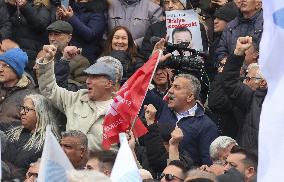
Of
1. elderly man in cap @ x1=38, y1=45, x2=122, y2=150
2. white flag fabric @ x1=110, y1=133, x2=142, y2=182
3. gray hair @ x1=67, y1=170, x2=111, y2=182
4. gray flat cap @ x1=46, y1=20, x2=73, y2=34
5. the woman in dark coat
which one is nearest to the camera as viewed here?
gray hair @ x1=67, y1=170, x2=111, y2=182

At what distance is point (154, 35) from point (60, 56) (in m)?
1.26

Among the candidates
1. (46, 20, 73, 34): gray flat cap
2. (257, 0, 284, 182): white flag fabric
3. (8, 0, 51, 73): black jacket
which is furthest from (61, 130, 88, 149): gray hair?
(8, 0, 51, 73): black jacket

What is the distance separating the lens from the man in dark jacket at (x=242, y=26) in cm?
1195

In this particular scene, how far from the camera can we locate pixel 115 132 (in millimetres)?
9094

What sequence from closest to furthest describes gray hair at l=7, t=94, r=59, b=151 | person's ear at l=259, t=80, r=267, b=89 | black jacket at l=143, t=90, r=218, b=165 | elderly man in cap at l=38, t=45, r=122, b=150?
elderly man in cap at l=38, t=45, r=122, b=150
gray hair at l=7, t=94, r=59, b=151
black jacket at l=143, t=90, r=218, b=165
person's ear at l=259, t=80, r=267, b=89

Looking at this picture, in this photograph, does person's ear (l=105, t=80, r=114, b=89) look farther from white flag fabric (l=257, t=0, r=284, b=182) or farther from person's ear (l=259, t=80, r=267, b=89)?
white flag fabric (l=257, t=0, r=284, b=182)

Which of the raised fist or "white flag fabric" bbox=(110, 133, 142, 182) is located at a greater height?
"white flag fabric" bbox=(110, 133, 142, 182)

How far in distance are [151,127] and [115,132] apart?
0.63 m

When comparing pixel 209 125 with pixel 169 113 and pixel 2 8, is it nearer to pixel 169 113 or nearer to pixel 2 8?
pixel 169 113

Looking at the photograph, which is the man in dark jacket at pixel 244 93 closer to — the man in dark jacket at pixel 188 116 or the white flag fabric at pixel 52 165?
the man in dark jacket at pixel 188 116

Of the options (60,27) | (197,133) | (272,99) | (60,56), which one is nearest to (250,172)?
(197,133)

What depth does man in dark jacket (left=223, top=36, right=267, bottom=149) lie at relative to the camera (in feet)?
32.7

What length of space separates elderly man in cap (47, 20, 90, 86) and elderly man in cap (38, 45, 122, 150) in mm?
1074

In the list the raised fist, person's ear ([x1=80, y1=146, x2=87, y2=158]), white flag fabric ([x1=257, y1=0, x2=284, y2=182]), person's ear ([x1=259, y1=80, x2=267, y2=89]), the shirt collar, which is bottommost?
the shirt collar
